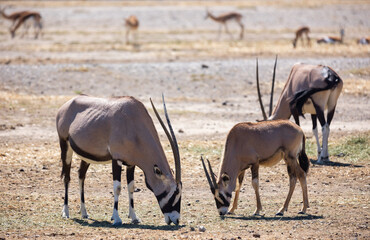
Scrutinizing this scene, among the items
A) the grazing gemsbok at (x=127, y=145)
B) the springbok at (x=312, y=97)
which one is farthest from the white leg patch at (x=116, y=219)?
the springbok at (x=312, y=97)

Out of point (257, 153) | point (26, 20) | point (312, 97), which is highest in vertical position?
point (257, 153)

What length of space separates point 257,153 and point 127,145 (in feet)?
6.32

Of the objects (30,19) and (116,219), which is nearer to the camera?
(116,219)

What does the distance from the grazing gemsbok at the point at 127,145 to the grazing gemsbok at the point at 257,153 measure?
795 millimetres

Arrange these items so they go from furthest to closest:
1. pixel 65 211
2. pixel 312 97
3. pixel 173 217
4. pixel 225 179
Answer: pixel 312 97, pixel 65 211, pixel 225 179, pixel 173 217

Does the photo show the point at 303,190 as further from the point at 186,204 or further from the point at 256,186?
the point at 186,204

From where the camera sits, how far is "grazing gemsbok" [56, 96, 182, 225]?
8.63 metres

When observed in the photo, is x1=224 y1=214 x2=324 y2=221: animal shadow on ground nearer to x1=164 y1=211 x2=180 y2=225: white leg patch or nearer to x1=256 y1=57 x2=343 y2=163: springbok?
x1=164 y1=211 x2=180 y2=225: white leg patch

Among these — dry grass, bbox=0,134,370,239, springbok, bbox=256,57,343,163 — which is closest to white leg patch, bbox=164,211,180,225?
dry grass, bbox=0,134,370,239

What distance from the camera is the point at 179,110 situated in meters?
18.4

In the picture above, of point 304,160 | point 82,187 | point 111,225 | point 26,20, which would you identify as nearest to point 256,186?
point 304,160

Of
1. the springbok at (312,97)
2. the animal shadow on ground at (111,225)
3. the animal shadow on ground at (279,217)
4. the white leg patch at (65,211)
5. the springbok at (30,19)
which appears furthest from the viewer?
the springbok at (30,19)

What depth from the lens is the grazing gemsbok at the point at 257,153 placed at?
9.14 metres

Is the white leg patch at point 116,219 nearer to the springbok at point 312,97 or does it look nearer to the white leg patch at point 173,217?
the white leg patch at point 173,217
